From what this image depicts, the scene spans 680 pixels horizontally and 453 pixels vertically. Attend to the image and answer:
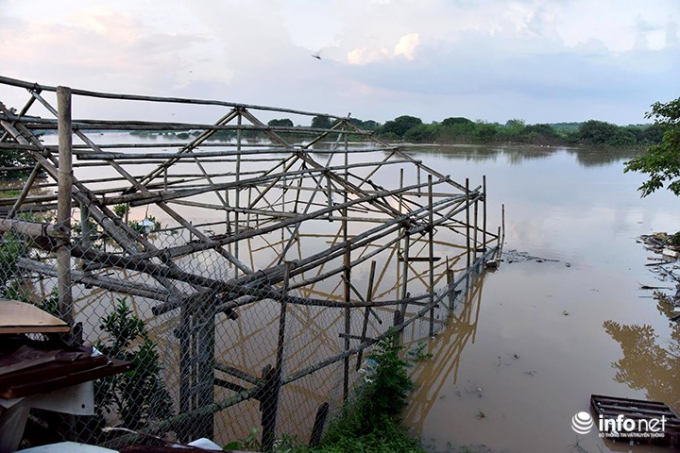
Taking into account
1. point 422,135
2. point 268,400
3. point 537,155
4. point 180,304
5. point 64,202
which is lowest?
point 268,400

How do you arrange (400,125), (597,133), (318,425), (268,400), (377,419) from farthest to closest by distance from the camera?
1. (400,125)
2. (597,133)
3. (377,419)
4. (318,425)
5. (268,400)

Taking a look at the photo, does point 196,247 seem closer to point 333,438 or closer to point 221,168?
point 333,438

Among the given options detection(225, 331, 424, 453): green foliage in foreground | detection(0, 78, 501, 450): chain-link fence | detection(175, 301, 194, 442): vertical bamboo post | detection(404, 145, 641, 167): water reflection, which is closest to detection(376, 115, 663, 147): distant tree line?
detection(404, 145, 641, 167): water reflection

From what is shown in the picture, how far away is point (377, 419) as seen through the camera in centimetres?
448

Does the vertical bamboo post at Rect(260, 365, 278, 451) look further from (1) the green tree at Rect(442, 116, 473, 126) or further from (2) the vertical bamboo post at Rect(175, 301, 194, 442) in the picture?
(1) the green tree at Rect(442, 116, 473, 126)

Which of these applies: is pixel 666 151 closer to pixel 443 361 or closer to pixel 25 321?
pixel 443 361

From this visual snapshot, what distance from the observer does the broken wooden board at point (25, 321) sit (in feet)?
5.58

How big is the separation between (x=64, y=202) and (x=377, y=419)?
345cm

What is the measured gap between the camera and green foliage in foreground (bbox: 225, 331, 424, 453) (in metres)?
3.76

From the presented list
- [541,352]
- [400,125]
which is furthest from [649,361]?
[400,125]

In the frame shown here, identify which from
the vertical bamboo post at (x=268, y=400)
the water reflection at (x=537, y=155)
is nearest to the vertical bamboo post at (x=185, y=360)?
the vertical bamboo post at (x=268, y=400)

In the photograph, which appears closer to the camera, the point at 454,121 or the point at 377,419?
the point at 377,419

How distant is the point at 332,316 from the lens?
284 inches

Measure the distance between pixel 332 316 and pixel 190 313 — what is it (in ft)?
15.0
